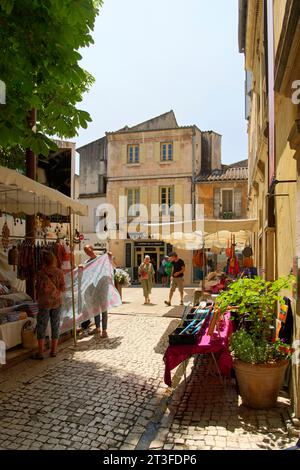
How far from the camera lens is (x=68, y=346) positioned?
7.09m

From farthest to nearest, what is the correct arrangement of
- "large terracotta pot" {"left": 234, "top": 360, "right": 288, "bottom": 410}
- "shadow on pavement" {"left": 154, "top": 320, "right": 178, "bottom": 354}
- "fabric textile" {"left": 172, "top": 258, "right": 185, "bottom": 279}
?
"fabric textile" {"left": 172, "top": 258, "right": 185, "bottom": 279}
"shadow on pavement" {"left": 154, "top": 320, "right": 178, "bottom": 354}
"large terracotta pot" {"left": 234, "top": 360, "right": 288, "bottom": 410}

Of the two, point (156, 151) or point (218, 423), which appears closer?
A: point (218, 423)

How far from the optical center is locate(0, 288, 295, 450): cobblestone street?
359 cm

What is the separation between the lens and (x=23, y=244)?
7.55 meters

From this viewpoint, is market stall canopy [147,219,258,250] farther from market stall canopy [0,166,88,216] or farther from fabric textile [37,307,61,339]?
fabric textile [37,307,61,339]

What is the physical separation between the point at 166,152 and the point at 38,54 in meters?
22.4

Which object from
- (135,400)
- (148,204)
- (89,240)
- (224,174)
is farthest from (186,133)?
(135,400)

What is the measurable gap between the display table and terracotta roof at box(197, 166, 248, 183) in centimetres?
2057

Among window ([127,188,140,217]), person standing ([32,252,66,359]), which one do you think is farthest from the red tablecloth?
window ([127,188,140,217])

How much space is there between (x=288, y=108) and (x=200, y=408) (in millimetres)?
3790

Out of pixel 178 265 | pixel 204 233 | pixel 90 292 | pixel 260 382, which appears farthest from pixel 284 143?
pixel 178 265

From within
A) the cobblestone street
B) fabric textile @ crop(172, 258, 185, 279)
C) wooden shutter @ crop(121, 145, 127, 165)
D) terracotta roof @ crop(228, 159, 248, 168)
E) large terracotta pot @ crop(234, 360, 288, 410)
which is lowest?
the cobblestone street

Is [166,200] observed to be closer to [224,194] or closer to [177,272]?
[224,194]
